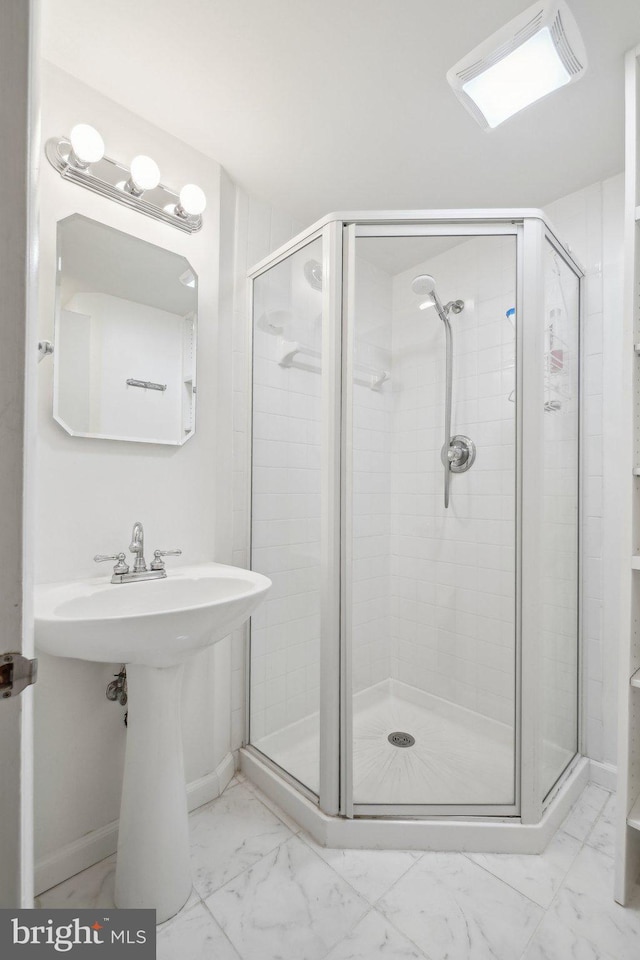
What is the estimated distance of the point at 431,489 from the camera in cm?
176

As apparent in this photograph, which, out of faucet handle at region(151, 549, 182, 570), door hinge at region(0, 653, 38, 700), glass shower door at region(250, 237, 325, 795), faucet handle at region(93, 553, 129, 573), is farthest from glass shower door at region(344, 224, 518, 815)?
door hinge at region(0, 653, 38, 700)

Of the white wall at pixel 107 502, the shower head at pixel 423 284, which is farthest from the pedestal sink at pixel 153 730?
the shower head at pixel 423 284

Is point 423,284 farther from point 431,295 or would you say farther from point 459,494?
point 459,494

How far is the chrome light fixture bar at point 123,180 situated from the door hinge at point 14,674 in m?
1.41

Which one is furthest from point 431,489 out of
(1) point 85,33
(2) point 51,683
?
(1) point 85,33

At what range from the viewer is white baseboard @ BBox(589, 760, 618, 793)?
174cm

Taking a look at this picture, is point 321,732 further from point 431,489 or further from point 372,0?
point 372,0

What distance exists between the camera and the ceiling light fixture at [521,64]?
114 centimetres

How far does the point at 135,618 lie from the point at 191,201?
1.38 meters

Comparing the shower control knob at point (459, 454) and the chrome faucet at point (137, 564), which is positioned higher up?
the shower control knob at point (459, 454)

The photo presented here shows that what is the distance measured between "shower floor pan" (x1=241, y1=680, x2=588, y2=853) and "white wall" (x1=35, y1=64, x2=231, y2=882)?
0.33 m

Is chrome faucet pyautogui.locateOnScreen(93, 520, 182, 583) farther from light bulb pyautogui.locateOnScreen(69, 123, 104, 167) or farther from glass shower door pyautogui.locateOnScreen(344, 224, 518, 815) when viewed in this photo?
light bulb pyautogui.locateOnScreen(69, 123, 104, 167)

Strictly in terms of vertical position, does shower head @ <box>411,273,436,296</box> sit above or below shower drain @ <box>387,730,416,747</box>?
above

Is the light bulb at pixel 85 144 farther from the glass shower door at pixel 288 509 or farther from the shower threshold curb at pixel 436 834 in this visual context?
the shower threshold curb at pixel 436 834
